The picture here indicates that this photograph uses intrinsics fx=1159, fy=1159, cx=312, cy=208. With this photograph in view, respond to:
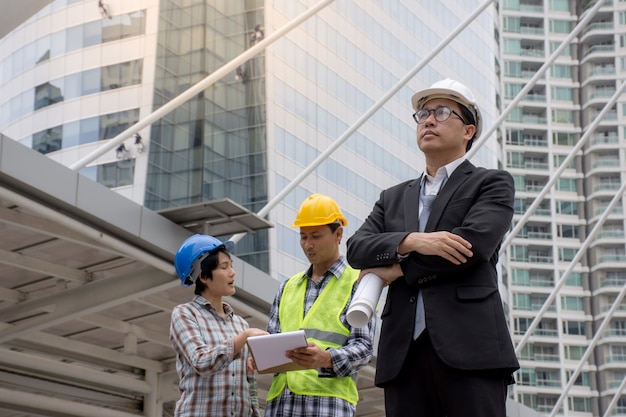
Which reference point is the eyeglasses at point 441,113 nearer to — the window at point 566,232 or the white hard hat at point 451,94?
the white hard hat at point 451,94

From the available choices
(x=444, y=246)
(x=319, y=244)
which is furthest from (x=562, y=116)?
(x=444, y=246)

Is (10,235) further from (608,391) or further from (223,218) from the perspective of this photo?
(608,391)

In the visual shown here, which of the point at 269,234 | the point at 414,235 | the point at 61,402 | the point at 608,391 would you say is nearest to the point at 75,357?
the point at 61,402

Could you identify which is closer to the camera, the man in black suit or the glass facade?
the man in black suit

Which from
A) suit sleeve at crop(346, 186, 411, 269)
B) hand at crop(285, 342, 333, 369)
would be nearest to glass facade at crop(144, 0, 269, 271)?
hand at crop(285, 342, 333, 369)

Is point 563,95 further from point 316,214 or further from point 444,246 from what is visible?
point 444,246

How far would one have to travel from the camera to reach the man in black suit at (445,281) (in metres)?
3.46

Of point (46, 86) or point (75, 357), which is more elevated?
point (46, 86)

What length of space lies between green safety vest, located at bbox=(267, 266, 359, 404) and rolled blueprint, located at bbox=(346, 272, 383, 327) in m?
0.84

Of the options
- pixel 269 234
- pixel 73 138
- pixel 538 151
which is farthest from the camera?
pixel 538 151

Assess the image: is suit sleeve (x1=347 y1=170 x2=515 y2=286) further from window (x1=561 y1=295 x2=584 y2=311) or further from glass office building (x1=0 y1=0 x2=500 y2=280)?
window (x1=561 y1=295 x2=584 y2=311)

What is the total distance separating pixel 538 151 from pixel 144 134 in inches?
1782

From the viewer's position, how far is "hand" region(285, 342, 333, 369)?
4094 mm

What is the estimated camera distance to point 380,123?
59719mm
